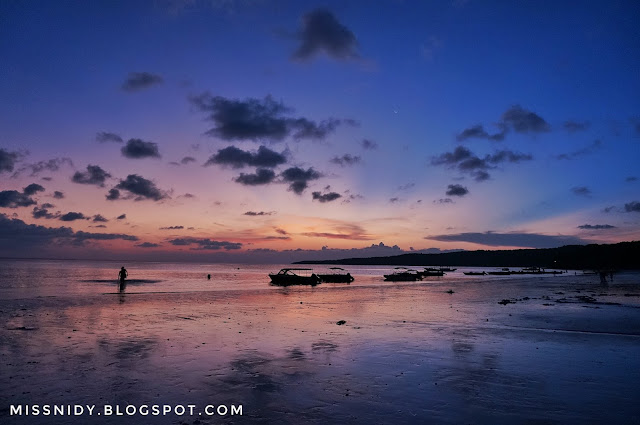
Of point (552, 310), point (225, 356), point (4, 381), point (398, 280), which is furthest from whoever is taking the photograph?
point (398, 280)

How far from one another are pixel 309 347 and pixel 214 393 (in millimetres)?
6855

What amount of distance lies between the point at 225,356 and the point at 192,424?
21.6 ft

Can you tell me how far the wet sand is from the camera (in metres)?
9.90

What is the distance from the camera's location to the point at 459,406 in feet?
33.4

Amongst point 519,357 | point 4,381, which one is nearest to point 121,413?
point 4,381

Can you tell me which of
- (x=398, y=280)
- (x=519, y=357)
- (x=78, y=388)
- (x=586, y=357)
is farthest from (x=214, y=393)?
(x=398, y=280)

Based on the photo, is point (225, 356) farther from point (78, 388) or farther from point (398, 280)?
point (398, 280)

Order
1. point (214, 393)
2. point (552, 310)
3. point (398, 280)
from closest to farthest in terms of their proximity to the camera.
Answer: point (214, 393) < point (552, 310) < point (398, 280)

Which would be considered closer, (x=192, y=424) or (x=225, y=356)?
(x=192, y=424)

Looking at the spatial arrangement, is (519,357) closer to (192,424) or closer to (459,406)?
(459,406)

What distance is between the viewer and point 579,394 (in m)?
11.2

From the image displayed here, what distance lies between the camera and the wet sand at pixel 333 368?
32.5 feet

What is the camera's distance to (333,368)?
13.8 meters

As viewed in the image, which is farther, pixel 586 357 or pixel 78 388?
pixel 586 357
